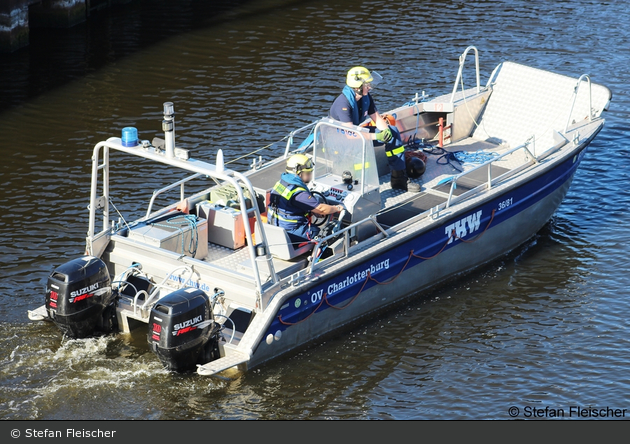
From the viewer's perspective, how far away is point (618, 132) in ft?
52.6

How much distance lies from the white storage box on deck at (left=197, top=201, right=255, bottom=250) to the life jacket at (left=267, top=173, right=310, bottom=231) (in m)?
0.55

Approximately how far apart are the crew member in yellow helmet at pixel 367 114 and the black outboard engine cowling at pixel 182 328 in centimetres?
357

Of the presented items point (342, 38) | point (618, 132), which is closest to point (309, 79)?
point (342, 38)

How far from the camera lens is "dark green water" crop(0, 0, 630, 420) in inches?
372

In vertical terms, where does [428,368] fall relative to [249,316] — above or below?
below

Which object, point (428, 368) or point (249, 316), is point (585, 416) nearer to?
point (428, 368)

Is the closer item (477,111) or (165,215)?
(165,215)

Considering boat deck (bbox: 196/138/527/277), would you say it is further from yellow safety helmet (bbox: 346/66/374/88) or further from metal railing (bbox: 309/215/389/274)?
yellow safety helmet (bbox: 346/66/374/88)

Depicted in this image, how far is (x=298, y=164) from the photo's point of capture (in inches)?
398

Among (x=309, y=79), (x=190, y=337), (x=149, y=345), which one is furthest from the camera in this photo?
(x=309, y=79)

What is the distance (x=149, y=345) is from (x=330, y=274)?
2.12m

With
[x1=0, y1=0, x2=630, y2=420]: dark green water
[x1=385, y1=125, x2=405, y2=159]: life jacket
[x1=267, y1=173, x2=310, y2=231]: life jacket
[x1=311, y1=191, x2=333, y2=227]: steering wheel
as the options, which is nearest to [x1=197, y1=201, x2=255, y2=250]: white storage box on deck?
[x1=267, y1=173, x2=310, y2=231]: life jacket

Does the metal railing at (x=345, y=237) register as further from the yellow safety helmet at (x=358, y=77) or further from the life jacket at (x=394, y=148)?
the yellow safety helmet at (x=358, y=77)

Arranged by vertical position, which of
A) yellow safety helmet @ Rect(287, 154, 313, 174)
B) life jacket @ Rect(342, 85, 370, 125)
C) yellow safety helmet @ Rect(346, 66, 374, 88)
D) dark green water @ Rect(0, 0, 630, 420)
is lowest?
dark green water @ Rect(0, 0, 630, 420)
